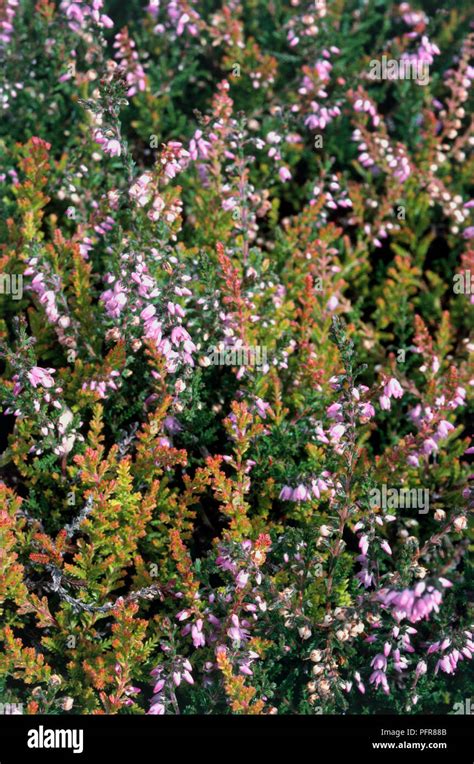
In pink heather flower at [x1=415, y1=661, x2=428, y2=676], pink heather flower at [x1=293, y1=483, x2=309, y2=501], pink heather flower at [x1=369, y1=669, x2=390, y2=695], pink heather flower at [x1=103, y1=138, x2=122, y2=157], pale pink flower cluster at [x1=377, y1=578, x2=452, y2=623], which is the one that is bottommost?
pink heather flower at [x1=369, y1=669, x2=390, y2=695]

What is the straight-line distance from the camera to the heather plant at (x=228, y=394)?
3.45 m

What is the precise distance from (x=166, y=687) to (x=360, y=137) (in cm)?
353

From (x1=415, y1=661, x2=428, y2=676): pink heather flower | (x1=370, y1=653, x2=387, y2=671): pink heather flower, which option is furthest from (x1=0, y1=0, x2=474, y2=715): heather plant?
(x1=415, y1=661, x2=428, y2=676): pink heather flower

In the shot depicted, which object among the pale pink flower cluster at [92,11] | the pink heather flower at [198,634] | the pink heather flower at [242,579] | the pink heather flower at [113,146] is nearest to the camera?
the pink heather flower at [242,579]

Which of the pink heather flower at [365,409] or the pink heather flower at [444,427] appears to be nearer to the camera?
the pink heather flower at [365,409]

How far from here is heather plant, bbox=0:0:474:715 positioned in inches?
136

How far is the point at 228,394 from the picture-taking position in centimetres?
447

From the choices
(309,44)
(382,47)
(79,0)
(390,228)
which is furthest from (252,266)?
(382,47)

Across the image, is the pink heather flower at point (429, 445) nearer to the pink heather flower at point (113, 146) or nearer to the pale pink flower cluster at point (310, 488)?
the pale pink flower cluster at point (310, 488)

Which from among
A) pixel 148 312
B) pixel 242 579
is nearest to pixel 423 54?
pixel 148 312

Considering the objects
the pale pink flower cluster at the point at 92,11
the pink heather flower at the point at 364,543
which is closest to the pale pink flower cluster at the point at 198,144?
the pale pink flower cluster at the point at 92,11

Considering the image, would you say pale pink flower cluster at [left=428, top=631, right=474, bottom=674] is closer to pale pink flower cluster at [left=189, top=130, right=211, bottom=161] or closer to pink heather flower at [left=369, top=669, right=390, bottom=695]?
pink heather flower at [left=369, top=669, right=390, bottom=695]

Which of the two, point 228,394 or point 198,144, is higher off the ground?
point 198,144

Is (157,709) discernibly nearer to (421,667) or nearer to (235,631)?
(235,631)
